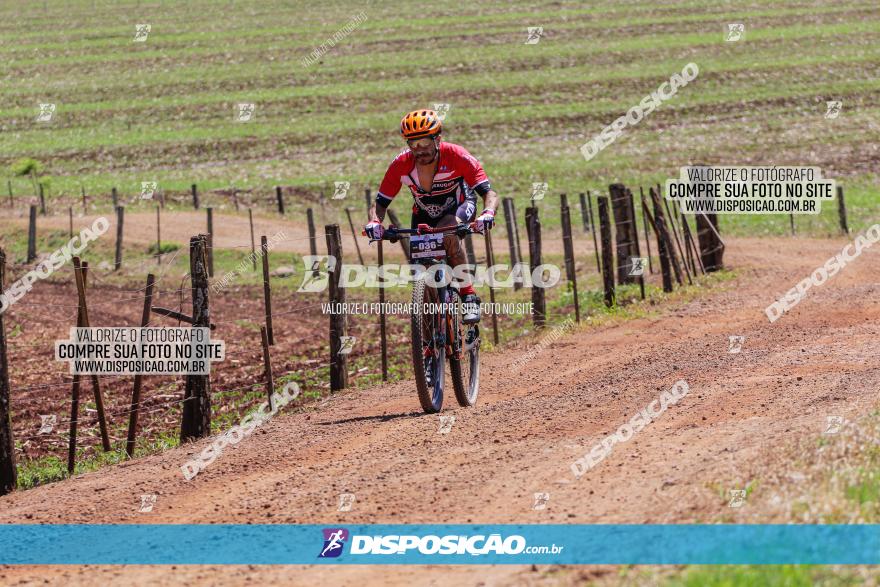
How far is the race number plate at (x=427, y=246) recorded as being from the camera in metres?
10.2

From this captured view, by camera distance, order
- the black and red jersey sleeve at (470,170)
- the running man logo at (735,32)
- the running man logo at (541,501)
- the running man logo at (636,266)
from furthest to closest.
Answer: the running man logo at (735,32), the running man logo at (636,266), the black and red jersey sleeve at (470,170), the running man logo at (541,501)

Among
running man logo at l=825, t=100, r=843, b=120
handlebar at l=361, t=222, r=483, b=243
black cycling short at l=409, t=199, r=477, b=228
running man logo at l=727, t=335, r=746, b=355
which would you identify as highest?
running man logo at l=825, t=100, r=843, b=120

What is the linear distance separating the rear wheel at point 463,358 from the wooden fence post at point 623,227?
8.63 m

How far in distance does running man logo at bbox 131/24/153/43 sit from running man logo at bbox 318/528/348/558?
73134mm

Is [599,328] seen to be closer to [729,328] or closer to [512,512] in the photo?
[729,328]

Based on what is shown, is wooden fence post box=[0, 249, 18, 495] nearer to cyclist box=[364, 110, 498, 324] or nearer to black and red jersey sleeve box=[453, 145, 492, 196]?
cyclist box=[364, 110, 498, 324]

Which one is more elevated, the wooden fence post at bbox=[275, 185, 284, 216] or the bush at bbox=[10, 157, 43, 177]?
the bush at bbox=[10, 157, 43, 177]

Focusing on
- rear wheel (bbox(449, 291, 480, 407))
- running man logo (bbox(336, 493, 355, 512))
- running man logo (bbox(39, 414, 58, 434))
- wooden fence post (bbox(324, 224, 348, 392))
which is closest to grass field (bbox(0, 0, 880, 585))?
wooden fence post (bbox(324, 224, 348, 392))

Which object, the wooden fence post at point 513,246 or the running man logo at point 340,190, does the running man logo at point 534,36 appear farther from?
the wooden fence post at point 513,246

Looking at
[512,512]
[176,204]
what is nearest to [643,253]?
[176,204]

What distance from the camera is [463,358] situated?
11.0m

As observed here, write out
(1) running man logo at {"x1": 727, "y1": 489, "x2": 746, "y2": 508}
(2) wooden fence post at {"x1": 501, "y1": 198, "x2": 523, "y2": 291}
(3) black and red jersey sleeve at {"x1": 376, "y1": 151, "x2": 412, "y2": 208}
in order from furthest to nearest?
(2) wooden fence post at {"x1": 501, "y1": 198, "x2": 523, "y2": 291}, (3) black and red jersey sleeve at {"x1": 376, "y1": 151, "x2": 412, "y2": 208}, (1) running man logo at {"x1": 727, "y1": 489, "x2": 746, "y2": 508}

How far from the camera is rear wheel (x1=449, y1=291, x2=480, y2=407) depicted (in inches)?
419

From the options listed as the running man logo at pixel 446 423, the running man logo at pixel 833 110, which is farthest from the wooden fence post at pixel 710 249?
the running man logo at pixel 833 110
